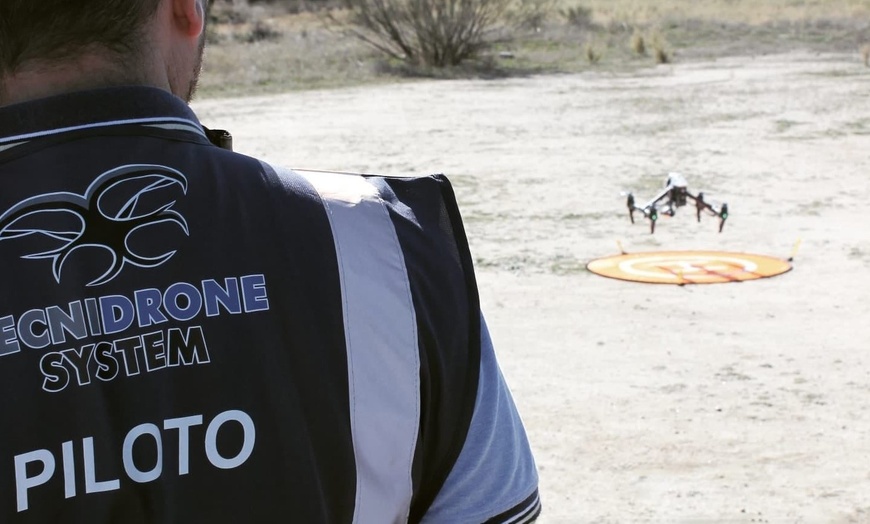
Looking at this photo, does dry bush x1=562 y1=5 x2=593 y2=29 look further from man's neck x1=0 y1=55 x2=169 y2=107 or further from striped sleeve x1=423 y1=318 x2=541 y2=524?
man's neck x1=0 y1=55 x2=169 y2=107

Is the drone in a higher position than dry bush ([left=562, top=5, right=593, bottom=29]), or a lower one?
higher

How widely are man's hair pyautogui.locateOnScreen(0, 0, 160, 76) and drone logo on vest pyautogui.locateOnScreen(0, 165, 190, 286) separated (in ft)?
0.38

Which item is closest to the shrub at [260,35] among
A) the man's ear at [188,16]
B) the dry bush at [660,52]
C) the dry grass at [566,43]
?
the dry grass at [566,43]

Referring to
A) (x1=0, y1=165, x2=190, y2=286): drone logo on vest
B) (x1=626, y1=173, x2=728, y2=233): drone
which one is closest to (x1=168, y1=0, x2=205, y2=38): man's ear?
(x1=0, y1=165, x2=190, y2=286): drone logo on vest

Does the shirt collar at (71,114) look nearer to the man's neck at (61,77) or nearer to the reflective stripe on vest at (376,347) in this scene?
the man's neck at (61,77)

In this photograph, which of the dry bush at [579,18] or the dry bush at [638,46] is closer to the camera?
the dry bush at [638,46]

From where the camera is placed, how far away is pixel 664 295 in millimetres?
6531

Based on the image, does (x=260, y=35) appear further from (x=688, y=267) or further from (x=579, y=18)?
(x=688, y=267)

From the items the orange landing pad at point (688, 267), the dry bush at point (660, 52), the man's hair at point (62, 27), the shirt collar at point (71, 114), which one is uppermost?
the man's hair at point (62, 27)

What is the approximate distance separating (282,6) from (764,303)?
49406 millimetres

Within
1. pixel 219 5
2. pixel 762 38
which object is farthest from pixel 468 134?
pixel 219 5

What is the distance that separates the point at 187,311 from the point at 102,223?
4.1 inches

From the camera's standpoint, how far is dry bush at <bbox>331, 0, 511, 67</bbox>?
2620cm

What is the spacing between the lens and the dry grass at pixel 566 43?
23.9 m
